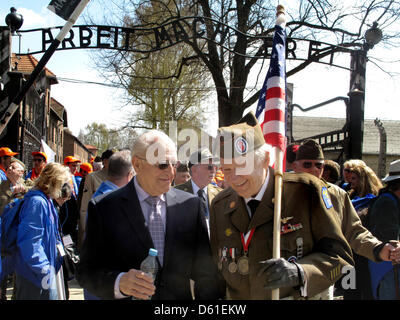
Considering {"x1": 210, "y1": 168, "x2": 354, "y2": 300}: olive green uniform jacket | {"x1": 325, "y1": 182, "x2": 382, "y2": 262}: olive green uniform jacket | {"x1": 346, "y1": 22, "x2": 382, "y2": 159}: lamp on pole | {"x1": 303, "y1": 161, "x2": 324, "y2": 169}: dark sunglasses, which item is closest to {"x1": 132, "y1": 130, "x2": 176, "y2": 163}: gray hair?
{"x1": 210, "y1": 168, "x2": 354, "y2": 300}: olive green uniform jacket

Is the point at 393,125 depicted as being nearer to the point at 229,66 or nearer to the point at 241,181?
the point at 229,66

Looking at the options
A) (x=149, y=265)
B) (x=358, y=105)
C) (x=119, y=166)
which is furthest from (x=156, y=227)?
(x=358, y=105)

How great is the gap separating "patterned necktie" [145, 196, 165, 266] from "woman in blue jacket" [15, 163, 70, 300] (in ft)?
5.42

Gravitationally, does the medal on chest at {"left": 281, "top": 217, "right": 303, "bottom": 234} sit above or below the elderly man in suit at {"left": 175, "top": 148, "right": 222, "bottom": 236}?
below

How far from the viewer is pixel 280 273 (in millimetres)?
2047

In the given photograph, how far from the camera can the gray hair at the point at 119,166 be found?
435 cm

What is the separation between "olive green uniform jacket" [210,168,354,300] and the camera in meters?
2.22

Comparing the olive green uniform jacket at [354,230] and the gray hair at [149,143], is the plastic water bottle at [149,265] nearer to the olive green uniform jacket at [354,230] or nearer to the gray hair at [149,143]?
the gray hair at [149,143]

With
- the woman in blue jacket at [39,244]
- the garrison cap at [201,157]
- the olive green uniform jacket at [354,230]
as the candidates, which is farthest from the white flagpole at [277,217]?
the garrison cap at [201,157]

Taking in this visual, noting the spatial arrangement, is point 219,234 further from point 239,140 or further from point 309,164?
point 309,164

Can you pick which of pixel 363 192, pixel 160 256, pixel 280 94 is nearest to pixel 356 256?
pixel 363 192

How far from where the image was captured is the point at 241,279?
2387 millimetres

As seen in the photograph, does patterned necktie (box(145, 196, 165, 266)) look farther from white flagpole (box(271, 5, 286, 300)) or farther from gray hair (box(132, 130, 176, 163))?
white flagpole (box(271, 5, 286, 300))

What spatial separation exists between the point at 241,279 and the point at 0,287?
398cm
